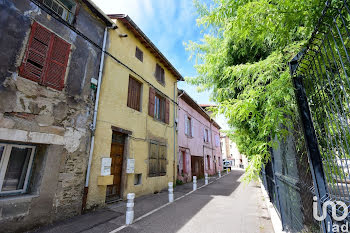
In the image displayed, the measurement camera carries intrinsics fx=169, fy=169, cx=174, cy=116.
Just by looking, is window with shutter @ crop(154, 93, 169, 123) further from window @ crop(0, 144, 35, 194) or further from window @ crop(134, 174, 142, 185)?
window @ crop(0, 144, 35, 194)

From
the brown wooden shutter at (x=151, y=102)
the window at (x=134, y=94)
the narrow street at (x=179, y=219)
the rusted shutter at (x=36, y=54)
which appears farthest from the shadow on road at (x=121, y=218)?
the brown wooden shutter at (x=151, y=102)

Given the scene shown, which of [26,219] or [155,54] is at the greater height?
[155,54]

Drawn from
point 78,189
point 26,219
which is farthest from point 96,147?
point 26,219

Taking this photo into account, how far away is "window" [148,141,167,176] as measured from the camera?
8.48 metres

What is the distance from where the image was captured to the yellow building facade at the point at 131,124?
19.7ft

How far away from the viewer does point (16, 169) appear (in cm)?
415

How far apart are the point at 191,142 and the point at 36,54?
1158cm

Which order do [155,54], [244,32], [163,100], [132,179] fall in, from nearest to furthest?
[244,32] → [132,179] → [155,54] → [163,100]

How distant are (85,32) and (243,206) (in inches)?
330

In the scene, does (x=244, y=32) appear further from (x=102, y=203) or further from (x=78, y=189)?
(x=102, y=203)

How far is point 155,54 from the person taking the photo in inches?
389

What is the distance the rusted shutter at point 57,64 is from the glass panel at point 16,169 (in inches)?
73.2

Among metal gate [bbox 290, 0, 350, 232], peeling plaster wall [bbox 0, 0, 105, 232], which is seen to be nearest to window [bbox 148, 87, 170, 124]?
peeling plaster wall [bbox 0, 0, 105, 232]

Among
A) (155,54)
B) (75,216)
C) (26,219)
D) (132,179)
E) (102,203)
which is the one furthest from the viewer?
(155,54)
